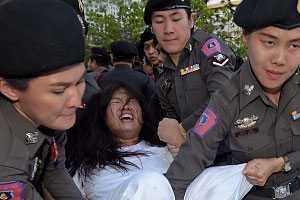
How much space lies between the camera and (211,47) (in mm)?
2447

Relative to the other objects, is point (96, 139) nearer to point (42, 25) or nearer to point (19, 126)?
point (19, 126)

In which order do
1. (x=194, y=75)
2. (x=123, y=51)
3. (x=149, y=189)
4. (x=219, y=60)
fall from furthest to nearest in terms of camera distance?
(x=123, y=51)
(x=194, y=75)
(x=219, y=60)
(x=149, y=189)

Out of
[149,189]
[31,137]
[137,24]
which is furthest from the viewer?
[137,24]

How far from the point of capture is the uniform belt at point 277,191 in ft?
6.14

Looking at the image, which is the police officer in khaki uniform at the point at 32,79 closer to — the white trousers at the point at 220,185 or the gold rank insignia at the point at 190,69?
the white trousers at the point at 220,185

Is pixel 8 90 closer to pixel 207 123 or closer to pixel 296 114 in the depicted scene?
pixel 207 123

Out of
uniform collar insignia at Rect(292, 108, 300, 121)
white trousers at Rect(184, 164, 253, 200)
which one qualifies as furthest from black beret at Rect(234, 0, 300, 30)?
white trousers at Rect(184, 164, 253, 200)

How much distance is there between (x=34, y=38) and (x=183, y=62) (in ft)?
4.53

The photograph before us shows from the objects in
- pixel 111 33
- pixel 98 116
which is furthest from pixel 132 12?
pixel 98 116

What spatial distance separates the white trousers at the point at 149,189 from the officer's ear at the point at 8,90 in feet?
2.18

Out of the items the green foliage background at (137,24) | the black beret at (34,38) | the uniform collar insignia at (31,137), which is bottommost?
the green foliage background at (137,24)

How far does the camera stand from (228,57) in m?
2.41

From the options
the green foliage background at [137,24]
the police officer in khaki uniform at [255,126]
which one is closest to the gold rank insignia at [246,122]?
the police officer in khaki uniform at [255,126]

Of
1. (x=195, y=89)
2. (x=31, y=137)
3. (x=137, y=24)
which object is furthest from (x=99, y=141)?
(x=137, y=24)
